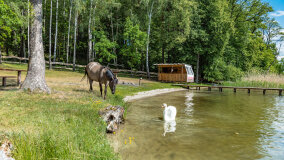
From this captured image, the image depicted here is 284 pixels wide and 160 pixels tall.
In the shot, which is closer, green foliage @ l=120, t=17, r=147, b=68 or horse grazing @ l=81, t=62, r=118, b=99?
horse grazing @ l=81, t=62, r=118, b=99

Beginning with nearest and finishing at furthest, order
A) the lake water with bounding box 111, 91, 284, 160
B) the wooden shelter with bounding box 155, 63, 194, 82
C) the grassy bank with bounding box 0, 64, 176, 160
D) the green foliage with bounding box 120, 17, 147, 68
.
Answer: the grassy bank with bounding box 0, 64, 176, 160 → the lake water with bounding box 111, 91, 284, 160 → the wooden shelter with bounding box 155, 63, 194, 82 → the green foliage with bounding box 120, 17, 147, 68

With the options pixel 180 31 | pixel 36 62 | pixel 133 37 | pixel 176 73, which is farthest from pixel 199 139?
pixel 180 31

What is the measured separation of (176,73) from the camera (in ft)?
95.3

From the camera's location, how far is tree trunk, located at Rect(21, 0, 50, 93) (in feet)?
32.0

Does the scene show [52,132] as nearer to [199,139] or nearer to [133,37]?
[199,139]

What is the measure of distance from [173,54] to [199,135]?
3166 cm

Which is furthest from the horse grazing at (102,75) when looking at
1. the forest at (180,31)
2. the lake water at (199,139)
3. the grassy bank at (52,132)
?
the forest at (180,31)

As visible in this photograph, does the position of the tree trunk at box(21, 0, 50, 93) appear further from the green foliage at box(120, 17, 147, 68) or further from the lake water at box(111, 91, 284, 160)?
the green foliage at box(120, 17, 147, 68)

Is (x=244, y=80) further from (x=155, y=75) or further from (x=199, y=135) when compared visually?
(x=199, y=135)

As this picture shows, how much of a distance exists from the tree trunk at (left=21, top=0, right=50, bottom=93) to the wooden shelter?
2064 centimetres

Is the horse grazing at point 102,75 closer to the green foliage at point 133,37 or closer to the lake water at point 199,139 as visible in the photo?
the lake water at point 199,139

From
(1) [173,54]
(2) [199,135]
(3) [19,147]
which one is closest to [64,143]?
(3) [19,147]

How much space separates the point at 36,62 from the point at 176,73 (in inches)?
863

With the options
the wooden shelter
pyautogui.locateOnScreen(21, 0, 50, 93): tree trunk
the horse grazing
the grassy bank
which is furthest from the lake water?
the wooden shelter
